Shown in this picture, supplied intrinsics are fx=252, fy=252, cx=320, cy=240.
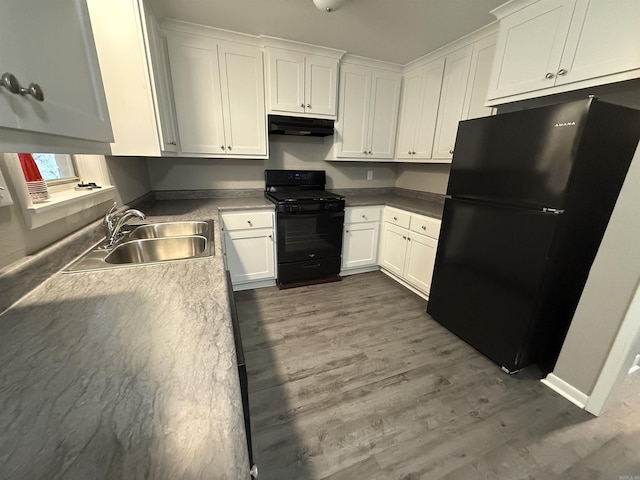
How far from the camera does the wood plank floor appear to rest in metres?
1.16

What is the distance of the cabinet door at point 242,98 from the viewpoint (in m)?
2.29

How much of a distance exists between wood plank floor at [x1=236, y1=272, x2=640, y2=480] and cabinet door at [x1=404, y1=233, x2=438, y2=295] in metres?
0.47

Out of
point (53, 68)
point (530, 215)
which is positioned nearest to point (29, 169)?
point (53, 68)

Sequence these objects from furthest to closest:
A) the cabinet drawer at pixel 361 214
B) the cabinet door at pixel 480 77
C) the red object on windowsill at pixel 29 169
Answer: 1. the cabinet drawer at pixel 361 214
2. the cabinet door at pixel 480 77
3. the red object on windowsill at pixel 29 169

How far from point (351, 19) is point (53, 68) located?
2.02 meters

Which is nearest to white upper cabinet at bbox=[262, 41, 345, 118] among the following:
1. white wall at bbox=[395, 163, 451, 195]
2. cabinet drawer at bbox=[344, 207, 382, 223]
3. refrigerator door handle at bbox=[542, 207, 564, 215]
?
cabinet drawer at bbox=[344, 207, 382, 223]

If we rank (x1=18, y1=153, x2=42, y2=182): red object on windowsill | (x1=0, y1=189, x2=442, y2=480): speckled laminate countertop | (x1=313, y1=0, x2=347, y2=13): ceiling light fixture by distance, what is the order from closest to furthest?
(x1=0, y1=189, x2=442, y2=480): speckled laminate countertop → (x1=18, y1=153, x2=42, y2=182): red object on windowsill → (x1=313, y1=0, x2=347, y2=13): ceiling light fixture

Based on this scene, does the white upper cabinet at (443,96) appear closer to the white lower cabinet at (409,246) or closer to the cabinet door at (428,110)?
the cabinet door at (428,110)

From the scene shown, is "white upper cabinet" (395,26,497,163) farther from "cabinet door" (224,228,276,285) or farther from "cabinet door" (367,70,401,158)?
"cabinet door" (224,228,276,285)

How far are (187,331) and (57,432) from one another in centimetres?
29

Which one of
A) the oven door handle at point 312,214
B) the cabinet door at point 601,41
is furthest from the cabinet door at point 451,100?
the oven door handle at point 312,214

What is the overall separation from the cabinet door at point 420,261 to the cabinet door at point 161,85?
2.28 metres

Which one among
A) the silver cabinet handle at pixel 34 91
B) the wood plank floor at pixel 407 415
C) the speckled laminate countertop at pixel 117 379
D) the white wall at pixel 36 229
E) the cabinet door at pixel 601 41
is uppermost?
the cabinet door at pixel 601 41

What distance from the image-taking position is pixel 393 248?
283cm
